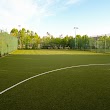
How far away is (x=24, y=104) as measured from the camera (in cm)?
511

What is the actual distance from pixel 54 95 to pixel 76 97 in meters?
0.64

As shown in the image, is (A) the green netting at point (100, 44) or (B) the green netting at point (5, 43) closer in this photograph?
(B) the green netting at point (5, 43)

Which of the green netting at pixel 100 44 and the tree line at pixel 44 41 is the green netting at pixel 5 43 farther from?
the tree line at pixel 44 41

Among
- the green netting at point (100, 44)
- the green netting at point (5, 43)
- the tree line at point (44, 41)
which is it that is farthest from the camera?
the tree line at point (44, 41)

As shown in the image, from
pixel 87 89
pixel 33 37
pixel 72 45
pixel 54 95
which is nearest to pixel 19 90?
pixel 54 95

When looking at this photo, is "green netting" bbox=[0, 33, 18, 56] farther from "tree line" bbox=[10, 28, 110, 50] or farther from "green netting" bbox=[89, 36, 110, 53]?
"tree line" bbox=[10, 28, 110, 50]

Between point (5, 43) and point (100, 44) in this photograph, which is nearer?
point (5, 43)

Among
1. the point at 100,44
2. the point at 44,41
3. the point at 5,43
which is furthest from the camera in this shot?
Answer: the point at 44,41

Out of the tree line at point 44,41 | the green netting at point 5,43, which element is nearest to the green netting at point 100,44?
the tree line at point 44,41

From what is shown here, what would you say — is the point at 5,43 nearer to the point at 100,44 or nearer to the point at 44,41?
the point at 100,44

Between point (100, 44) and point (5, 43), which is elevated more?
point (5, 43)

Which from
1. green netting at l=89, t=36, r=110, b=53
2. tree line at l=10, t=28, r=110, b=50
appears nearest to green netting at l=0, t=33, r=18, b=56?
green netting at l=89, t=36, r=110, b=53

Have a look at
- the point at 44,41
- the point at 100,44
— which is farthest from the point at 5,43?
the point at 44,41

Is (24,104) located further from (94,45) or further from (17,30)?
(17,30)
